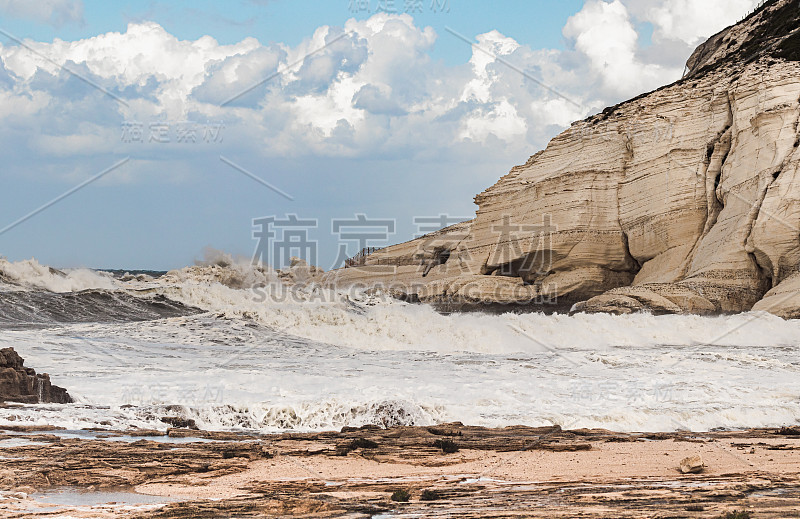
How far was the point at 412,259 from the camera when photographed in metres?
37.1

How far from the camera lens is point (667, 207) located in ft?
86.9

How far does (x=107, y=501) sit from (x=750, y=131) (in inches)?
932

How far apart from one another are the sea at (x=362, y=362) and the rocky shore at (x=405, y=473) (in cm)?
97

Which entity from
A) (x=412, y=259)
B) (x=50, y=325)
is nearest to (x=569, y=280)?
(x=412, y=259)

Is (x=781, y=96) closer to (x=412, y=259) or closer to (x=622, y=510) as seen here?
(x=412, y=259)

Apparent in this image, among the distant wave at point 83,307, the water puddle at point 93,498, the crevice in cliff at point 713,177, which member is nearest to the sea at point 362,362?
the distant wave at point 83,307

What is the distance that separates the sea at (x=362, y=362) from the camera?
31.3 feet

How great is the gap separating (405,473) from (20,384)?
529 centimetres

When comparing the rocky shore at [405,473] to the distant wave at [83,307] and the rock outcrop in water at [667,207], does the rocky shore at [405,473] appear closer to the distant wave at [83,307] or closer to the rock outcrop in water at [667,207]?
the distant wave at [83,307]

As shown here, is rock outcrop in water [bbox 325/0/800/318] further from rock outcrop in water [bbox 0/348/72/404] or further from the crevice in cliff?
rock outcrop in water [bbox 0/348/72/404]

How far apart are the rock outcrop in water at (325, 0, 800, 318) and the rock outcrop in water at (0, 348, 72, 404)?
17.7 meters

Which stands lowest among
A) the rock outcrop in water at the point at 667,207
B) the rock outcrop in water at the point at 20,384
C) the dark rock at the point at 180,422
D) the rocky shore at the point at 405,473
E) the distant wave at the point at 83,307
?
the rocky shore at the point at 405,473

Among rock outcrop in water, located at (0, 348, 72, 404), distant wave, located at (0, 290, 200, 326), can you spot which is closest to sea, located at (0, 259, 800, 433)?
distant wave, located at (0, 290, 200, 326)

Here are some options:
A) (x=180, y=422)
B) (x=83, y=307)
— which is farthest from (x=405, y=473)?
(x=83, y=307)
